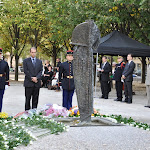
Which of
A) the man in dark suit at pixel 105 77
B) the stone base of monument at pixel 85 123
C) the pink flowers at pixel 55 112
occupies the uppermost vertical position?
the man in dark suit at pixel 105 77

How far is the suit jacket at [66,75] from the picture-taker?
10.8 metres

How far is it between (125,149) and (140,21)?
17698 millimetres

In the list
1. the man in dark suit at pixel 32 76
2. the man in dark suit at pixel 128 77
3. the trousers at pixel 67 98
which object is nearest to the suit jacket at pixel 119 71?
the man in dark suit at pixel 128 77

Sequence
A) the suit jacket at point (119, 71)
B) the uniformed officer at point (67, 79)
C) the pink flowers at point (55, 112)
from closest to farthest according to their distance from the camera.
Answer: the pink flowers at point (55, 112), the uniformed officer at point (67, 79), the suit jacket at point (119, 71)

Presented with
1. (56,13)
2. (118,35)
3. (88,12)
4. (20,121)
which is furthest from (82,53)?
(56,13)

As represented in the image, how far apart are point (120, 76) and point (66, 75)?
6.11m

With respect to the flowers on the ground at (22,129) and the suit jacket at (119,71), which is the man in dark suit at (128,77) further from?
the flowers on the ground at (22,129)

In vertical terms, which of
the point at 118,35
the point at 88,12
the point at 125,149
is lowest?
the point at 125,149

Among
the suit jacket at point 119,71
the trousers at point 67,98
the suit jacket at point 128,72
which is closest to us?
the trousers at point 67,98

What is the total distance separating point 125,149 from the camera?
5781 millimetres

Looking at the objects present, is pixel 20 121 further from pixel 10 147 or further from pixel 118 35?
pixel 118 35

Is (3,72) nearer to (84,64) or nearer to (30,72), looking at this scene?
(30,72)

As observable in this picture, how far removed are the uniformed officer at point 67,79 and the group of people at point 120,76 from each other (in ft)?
15.9

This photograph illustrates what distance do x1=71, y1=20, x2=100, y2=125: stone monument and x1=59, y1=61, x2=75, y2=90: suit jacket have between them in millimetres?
2926
